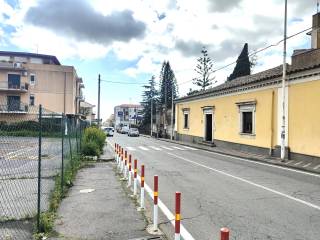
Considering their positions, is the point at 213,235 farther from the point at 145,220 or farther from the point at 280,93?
the point at 280,93

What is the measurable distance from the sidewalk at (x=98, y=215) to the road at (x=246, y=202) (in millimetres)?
983

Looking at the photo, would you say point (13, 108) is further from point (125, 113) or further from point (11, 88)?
point (125, 113)

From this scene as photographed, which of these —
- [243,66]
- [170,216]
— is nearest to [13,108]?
[170,216]

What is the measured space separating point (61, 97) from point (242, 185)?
176 ft

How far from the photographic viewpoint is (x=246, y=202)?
348 inches

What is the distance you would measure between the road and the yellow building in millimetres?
4853

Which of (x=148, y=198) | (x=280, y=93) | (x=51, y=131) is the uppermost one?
(x=280, y=93)

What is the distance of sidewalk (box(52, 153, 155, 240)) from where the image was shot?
6.22 meters

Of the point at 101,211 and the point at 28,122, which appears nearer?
the point at 28,122

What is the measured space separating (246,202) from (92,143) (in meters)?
13.2

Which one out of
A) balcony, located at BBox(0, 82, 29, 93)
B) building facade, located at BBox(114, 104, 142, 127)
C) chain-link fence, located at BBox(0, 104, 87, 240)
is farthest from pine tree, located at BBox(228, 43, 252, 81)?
building facade, located at BBox(114, 104, 142, 127)

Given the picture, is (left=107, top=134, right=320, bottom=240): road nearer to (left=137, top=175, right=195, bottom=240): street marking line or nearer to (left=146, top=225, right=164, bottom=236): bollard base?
(left=137, top=175, right=195, bottom=240): street marking line

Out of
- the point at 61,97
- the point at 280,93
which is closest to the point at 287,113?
the point at 280,93

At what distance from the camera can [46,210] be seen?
7.49m
